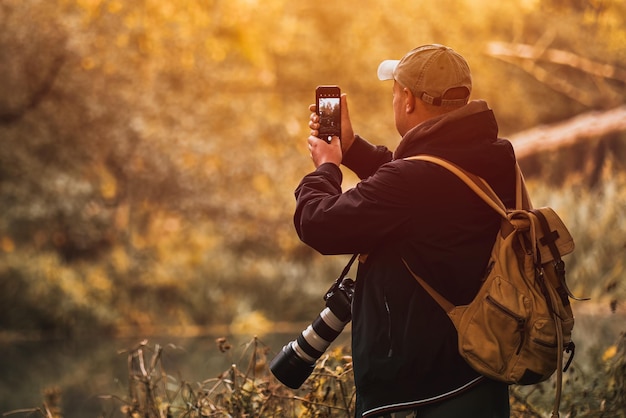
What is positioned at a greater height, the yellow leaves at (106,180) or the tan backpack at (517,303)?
the yellow leaves at (106,180)

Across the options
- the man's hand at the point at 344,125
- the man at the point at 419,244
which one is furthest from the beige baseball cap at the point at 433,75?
the man's hand at the point at 344,125

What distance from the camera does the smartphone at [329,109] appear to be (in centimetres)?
244

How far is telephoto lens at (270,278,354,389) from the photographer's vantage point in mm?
2432

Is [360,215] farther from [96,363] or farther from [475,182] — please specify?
[96,363]

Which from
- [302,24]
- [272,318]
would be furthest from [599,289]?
[302,24]

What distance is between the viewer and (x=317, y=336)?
2.45 metres

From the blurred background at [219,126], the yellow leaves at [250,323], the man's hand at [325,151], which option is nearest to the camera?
the man's hand at [325,151]

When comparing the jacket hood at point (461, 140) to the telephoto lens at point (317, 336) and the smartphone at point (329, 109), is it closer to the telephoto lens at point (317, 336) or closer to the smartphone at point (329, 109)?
the smartphone at point (329, 109)

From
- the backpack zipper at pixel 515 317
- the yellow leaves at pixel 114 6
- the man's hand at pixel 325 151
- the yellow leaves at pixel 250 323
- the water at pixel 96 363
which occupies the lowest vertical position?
the backpack zipper at pixel 515 317

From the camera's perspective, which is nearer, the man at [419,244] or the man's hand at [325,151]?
the man at [419,244]

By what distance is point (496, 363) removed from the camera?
7.00 feet

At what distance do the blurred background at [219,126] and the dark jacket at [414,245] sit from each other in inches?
286

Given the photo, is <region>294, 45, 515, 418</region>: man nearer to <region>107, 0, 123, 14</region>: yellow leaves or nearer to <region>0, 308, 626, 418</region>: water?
<region>0, 308, 626, 418</region>: water

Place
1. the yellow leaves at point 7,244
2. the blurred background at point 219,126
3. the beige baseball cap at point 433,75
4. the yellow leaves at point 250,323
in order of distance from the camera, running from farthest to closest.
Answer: the blurred background at point 219,126, the yellow leaves at point 7,244, the yellow leaves at point 250,323, the beige baseball cap at point 433,75
